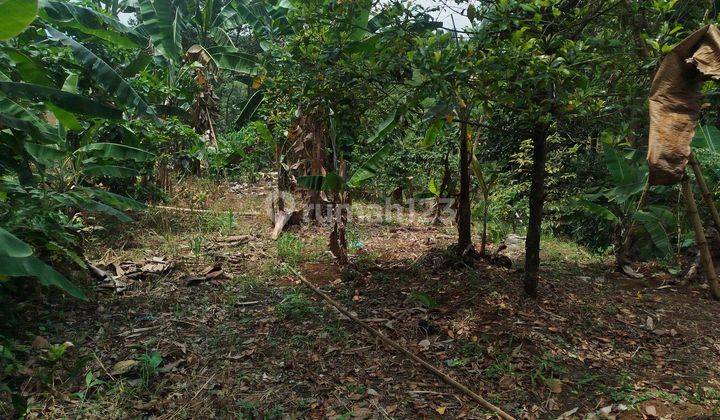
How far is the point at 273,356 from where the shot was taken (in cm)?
367

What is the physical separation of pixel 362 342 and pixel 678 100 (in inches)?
108

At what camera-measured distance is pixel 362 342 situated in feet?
12.7

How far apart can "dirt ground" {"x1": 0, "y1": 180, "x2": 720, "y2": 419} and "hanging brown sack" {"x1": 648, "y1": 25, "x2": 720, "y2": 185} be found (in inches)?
59.8

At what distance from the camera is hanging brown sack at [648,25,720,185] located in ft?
8.05

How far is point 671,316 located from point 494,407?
2.38 metres

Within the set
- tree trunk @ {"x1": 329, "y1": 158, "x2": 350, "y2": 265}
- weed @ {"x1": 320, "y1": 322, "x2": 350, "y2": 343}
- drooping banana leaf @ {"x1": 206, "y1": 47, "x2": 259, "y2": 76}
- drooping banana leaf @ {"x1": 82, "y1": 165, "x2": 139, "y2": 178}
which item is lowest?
weed @ {"x1": 320, "y1": 322, "x2": 350, "y2": 343}

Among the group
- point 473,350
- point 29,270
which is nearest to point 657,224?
point 473,350

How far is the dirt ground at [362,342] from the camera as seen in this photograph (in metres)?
3.04

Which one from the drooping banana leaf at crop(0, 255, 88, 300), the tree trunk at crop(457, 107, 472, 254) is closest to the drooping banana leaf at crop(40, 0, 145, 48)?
the drooping banana leaf at crop(0, 255, 88, 300)

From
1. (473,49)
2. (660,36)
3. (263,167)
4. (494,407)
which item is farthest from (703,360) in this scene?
(263,167)

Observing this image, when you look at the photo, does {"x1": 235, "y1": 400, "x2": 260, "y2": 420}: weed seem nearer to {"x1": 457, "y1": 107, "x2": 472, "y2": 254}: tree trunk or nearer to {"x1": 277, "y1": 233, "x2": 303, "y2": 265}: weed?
{"x1": 277, "y1": 233, "x2": 303, "y2": 265}: weed

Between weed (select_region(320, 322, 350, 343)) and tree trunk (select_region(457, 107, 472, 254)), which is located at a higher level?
tree trunk (select_region(457, 107, 472, 254))

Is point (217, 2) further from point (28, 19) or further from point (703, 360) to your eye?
point (703, 360)

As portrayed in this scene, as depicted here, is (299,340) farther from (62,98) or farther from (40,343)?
(62,98)
